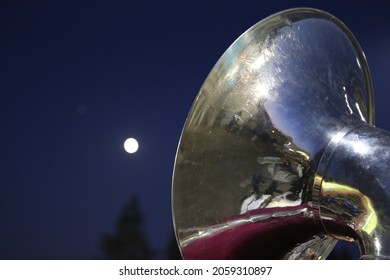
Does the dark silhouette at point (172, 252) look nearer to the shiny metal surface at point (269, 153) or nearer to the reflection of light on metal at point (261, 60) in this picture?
the shiny metal surface at point (269, 153)

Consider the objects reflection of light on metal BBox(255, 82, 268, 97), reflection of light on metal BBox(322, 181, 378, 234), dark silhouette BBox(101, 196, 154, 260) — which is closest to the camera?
reflection of light on metal BBox(322, 181, 378, 234)

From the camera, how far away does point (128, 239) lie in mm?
2080

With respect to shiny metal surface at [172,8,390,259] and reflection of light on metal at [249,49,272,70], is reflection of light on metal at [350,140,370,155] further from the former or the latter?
reflection of light on metal at [249,49,272,70]

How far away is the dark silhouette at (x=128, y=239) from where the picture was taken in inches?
77.5

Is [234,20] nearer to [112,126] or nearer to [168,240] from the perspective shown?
[112,126]

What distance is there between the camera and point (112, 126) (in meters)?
1.96

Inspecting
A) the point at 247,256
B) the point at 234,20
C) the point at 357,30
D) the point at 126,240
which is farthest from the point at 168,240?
the point at 247,256

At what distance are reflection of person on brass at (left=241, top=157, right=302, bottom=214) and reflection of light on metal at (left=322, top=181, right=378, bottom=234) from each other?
0.21ft

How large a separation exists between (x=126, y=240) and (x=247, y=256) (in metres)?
1.25

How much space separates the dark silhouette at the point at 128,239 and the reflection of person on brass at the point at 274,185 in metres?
1.18

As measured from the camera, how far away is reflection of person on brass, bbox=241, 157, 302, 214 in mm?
808

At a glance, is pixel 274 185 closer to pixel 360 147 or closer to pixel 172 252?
pixel 360 147

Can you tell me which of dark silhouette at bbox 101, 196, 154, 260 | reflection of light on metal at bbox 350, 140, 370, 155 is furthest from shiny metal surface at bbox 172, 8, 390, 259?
dark silhouette at bbox 101, 196, 154, 260

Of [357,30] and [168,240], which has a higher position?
[357,30]
